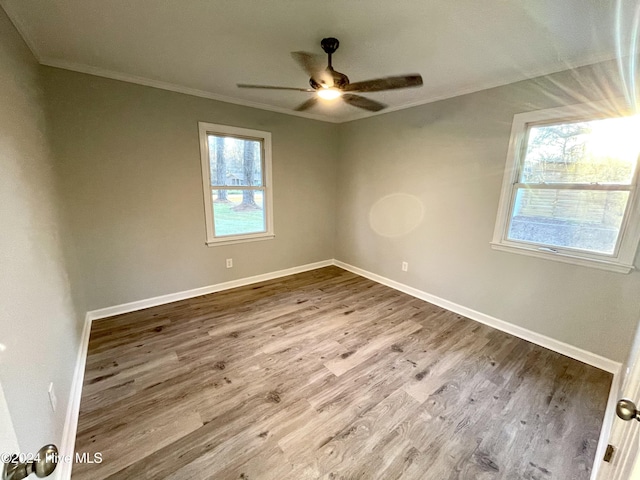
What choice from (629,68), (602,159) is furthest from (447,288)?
(629,68)

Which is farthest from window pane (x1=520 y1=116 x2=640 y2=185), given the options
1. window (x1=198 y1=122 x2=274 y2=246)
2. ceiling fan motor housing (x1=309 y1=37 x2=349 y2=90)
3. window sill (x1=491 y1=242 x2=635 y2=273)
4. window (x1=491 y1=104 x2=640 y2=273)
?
window (x1=198 y1=122 x2=274 y2=246)

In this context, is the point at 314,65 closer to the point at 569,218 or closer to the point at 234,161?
the point at 234,161

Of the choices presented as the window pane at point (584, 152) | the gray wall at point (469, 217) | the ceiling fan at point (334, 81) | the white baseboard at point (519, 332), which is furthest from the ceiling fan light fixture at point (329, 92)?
the white baseboard at point (519, 332)

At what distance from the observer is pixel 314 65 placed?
2.23m

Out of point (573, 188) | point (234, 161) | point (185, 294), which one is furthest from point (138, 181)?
point (573, 188)

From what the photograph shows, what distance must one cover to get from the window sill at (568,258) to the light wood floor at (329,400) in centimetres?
84

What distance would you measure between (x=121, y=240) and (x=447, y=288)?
12.1 feet

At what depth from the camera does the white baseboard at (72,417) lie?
132cm

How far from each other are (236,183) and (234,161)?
0.91ft

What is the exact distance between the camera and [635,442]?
630 mm

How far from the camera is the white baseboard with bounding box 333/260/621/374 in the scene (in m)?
2.21

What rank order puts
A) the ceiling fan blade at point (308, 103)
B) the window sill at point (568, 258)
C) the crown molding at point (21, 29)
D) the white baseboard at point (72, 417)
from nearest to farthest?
the white baseboard at point (72, 417) → the crown molding at point (21, 29) → the window sill at point (568, 258) → the ceiling fan blade at point (308, 103)

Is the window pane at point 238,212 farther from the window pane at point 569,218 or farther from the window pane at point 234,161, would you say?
the window pane at point 569,218

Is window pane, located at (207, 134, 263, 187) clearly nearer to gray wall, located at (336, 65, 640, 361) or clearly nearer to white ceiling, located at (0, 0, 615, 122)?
white ceiling, located at (0, 0, 615, 122)
